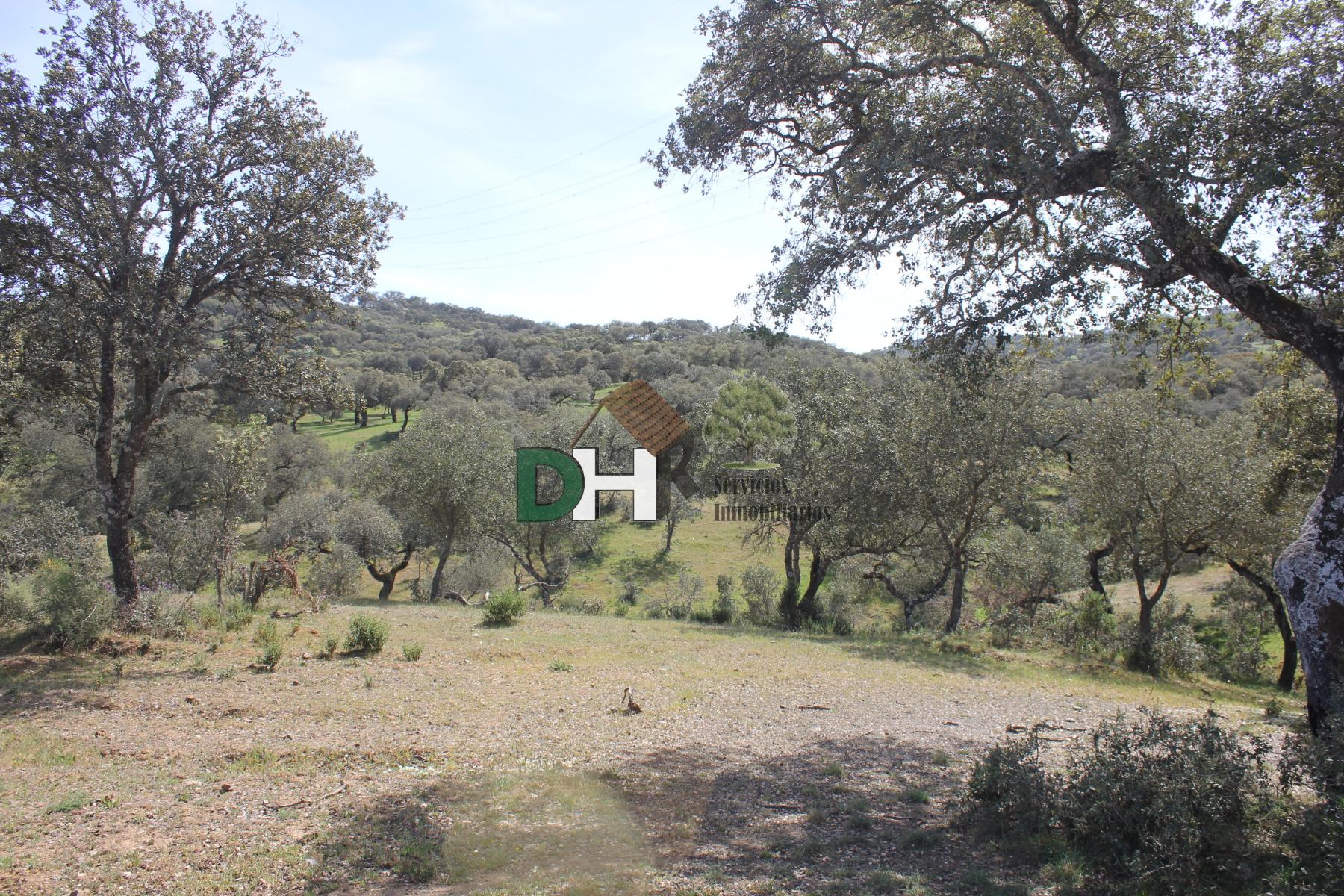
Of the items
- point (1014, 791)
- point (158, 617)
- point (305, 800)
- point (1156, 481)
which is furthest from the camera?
point (1156, 481)

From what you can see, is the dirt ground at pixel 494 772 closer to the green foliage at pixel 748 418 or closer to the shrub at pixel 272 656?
the shrub at pixel 272 656

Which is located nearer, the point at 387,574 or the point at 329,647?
the point at 329,647

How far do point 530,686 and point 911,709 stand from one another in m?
5.20

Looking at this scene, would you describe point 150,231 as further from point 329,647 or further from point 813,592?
point 813,592

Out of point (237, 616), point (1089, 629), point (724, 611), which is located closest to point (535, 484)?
point (724, 611)

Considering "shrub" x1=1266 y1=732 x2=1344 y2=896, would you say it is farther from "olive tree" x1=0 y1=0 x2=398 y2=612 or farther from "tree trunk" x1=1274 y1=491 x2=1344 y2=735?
"olive tree" x1=0 y1=0 x2=398 y2=612

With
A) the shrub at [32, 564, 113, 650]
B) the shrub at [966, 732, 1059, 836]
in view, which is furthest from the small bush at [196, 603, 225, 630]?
the shrub at [966, 732, 1059, 836]

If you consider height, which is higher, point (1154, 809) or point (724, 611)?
point (1154, 809)

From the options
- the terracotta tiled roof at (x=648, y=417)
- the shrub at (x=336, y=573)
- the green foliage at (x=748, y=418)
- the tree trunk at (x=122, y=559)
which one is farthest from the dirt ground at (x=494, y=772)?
the shrub at (x=336, y=573)

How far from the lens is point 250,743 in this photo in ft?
23.5

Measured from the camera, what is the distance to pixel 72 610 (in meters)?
10.2

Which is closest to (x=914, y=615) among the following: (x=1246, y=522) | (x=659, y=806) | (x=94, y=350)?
(x=1246, y=522)

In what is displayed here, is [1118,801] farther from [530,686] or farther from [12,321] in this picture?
[12,321]

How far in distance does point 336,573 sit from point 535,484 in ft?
24.3
